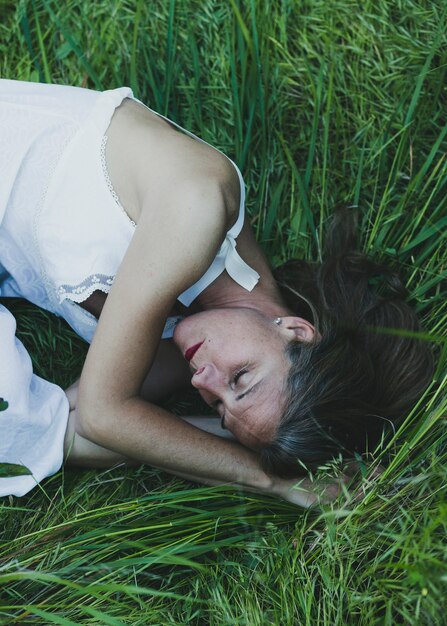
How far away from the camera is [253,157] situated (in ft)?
9.59

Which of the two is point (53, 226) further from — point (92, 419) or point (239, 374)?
point (239, 374)

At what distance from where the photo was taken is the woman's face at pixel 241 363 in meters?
2.12

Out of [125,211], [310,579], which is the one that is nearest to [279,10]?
[125,211]

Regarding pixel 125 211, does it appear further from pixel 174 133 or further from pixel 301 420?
pixel 301 420

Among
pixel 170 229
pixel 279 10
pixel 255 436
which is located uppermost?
pixel 279 10

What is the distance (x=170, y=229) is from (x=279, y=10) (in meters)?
1.40

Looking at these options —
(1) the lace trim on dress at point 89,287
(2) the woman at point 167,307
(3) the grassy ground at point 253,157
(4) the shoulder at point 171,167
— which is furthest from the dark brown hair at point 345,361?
(1) the lace trim on dress at point 89,287

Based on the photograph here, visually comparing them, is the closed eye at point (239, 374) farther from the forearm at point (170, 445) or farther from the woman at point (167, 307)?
the forearm at point (170, 445)

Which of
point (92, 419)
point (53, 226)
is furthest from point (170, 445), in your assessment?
point (53, 226)

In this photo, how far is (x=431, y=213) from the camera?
2.80m

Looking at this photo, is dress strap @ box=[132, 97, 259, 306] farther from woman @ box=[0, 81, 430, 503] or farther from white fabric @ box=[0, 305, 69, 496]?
white fabric @ box=[0, 305, 69, 496]

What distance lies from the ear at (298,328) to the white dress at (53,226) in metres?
0.17

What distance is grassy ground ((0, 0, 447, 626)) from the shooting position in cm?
220

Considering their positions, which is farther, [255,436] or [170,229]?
[255,436]
